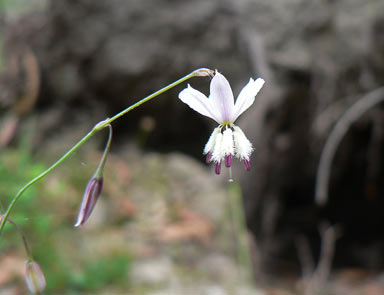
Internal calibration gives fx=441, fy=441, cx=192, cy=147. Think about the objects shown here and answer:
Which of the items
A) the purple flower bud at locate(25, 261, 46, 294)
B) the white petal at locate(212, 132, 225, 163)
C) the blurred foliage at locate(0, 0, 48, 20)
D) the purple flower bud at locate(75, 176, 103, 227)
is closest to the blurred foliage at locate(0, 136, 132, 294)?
the purple flower bud at locate(25, 261, 46, 294)

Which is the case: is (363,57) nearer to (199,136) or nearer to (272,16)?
(272,16)

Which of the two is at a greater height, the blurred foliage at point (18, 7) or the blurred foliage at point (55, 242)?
the blurred foliage at point (18, 7)

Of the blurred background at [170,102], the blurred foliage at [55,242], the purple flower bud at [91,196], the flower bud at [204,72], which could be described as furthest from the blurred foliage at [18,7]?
the flower bud at [204,72]

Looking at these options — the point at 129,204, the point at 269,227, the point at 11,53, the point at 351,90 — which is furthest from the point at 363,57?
the point at 11,53

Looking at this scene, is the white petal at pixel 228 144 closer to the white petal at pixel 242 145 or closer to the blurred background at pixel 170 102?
the white petal at pixel 242 145

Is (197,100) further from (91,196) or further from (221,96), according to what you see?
(91,196)

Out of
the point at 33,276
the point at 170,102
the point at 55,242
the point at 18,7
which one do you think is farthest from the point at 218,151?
the point at 18,7
